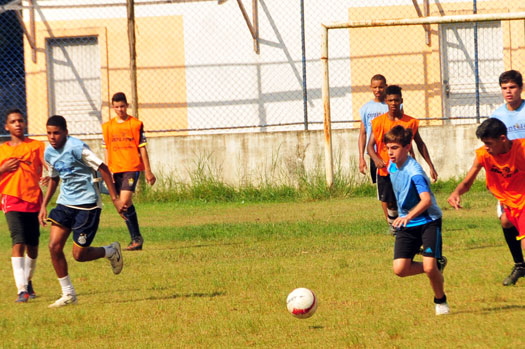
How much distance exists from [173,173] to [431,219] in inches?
404

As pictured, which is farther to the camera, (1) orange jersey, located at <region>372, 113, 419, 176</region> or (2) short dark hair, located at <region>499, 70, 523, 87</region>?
(1) orange jersey, located at <region>372, 113, 419, 176</region>

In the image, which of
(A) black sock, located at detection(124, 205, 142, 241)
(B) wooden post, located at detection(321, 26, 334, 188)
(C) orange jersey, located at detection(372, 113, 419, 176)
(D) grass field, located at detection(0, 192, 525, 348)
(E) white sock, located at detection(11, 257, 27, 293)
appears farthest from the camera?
(B) wooden post, located at detection(321, 26, 334, 188)

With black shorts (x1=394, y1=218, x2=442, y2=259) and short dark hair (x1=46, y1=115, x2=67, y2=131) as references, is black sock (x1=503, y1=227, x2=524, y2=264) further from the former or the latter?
short dark hair (x1=46, y1=115, x2=67, y2=131)

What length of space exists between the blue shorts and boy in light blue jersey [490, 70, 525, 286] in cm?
363

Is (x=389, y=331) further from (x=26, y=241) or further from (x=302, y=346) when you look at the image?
(x=26, y=241)

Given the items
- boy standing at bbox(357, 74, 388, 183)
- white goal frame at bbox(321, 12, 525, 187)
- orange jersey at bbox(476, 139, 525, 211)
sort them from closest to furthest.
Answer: orange jersey at bbox(476, 139, 525, 211)
boy standing at bbox(357, 74, 388, 183)
white goal frame at bbox(321, 12, 525, 187)

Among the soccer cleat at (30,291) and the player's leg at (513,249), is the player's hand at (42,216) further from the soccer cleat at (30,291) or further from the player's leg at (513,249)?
the player's leg at (513,249)

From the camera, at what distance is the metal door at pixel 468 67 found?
58.9 feet

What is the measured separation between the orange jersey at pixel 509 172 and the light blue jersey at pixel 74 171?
3395mm

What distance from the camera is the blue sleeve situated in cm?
611

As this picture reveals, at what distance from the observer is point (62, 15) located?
1934cm

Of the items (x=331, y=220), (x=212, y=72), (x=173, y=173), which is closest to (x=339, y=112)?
(x=212, y=72)

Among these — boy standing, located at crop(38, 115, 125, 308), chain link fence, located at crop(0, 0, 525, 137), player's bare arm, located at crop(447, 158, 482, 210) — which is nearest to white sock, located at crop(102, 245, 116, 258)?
boy standing, located at crop(38, 115, 125, 308)

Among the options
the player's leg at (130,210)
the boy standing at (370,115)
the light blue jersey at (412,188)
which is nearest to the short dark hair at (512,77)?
the light blue jersey at (412,188)
